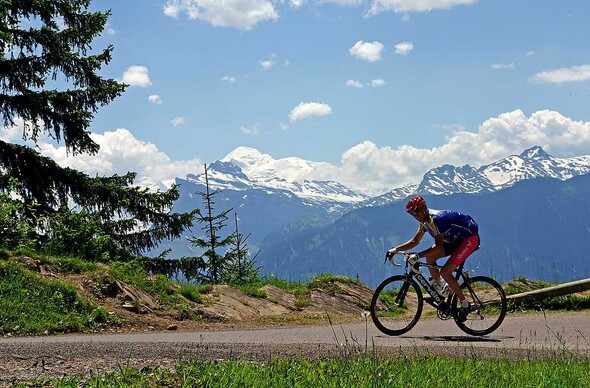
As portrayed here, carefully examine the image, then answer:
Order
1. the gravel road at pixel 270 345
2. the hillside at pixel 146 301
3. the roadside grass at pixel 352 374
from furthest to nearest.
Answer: the hillside at pixel 146 301 < the gravel road at pixel 270 345 < the roadside grass at pixel 352 374

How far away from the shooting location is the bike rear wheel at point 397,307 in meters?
11.1

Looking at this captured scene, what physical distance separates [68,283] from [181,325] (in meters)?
2.36

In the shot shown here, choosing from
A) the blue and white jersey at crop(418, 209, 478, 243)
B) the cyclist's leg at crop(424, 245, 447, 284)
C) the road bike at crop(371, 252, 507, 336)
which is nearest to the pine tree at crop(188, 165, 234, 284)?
the road bike at crop(371, 252, 507, 336)

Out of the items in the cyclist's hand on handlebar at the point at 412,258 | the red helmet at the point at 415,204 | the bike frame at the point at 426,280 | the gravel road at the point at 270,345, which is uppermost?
the red helmet at the point at 415,204

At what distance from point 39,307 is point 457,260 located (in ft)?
24.3

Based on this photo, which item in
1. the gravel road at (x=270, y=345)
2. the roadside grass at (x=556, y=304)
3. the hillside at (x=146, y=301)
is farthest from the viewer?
the roadside grass at (x=556, y=304)

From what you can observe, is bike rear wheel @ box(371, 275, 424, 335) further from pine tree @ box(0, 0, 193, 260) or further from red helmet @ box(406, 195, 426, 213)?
pine tree @ box(0, 0, 193, 260)

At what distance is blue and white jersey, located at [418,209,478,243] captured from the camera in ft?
35.1

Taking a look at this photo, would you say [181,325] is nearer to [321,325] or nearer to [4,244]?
[321,325]

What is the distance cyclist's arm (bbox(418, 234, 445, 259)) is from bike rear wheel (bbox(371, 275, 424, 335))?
2.12ft

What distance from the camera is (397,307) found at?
11414mm

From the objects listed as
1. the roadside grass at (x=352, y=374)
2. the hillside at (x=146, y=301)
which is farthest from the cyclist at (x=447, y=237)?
the hillside at (x=146, y=301)

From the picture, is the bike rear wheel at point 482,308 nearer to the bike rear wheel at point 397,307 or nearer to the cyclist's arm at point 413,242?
the bike rear wheel at point 397,307

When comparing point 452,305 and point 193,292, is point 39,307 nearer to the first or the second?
point 193,292
